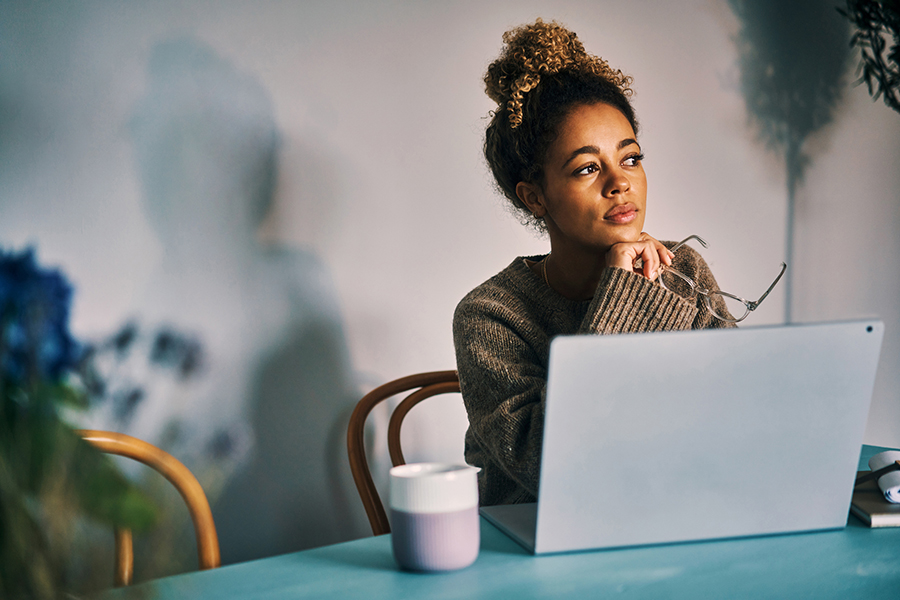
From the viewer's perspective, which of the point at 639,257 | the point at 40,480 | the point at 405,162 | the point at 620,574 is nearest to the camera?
the point at 40,480

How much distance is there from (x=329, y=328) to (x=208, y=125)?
0.46 meters

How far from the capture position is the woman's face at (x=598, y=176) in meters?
1.11

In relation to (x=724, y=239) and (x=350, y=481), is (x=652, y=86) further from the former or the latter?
(x=350, y=481)

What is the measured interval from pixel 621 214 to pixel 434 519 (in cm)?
70

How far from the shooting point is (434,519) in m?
0.57

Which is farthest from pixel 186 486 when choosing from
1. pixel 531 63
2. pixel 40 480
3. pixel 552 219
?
pixel 531 63

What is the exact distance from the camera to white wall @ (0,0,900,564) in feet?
3.69

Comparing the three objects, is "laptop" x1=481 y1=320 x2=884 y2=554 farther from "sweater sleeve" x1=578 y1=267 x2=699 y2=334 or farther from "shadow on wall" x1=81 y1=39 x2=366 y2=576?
"shadow on wall" x1=81 y1=39 x2=366 y2=576

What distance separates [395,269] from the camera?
1.44 metres

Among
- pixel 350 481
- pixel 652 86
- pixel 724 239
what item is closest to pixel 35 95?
pixel 350 481

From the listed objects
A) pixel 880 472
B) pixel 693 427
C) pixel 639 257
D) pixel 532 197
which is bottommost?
pixel 880 472

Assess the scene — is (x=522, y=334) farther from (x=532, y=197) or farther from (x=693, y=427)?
(x=693, y=427)

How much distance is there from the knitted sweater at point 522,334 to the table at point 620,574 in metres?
0.23

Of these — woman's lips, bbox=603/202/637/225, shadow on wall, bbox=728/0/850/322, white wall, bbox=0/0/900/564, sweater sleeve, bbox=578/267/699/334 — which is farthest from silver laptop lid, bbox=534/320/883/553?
shadow on wall, bbox=728/0/850/322
